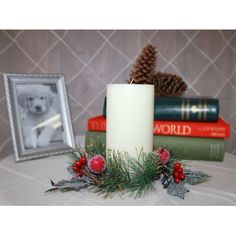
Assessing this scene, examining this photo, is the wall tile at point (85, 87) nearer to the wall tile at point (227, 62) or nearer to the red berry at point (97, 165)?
the wall tile at point (227, 62)

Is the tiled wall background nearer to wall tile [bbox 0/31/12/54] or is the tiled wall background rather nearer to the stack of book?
wall tile [bbox 0/31/12/54]

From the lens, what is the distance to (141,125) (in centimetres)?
60

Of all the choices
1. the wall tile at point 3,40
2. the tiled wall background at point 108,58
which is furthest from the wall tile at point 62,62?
the wall tile at point 3,40

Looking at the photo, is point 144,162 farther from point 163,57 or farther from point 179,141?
point 163,57

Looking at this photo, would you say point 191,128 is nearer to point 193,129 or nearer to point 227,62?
point 193,129

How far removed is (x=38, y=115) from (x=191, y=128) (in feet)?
1.51

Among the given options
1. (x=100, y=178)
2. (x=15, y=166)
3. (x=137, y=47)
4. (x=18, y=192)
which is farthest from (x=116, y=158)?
(x=137, y=47)

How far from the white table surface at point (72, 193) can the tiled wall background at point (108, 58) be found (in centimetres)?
43

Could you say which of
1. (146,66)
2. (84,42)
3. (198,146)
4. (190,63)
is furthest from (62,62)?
(198,146)

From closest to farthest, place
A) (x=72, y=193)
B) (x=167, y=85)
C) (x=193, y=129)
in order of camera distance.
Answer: (x=72, y=193) < (x=193, y=129) < (x=167, y=85)

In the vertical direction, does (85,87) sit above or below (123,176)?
above

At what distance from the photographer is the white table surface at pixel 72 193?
0.54 meters

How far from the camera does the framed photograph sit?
0.86 m

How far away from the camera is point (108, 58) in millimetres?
1141
